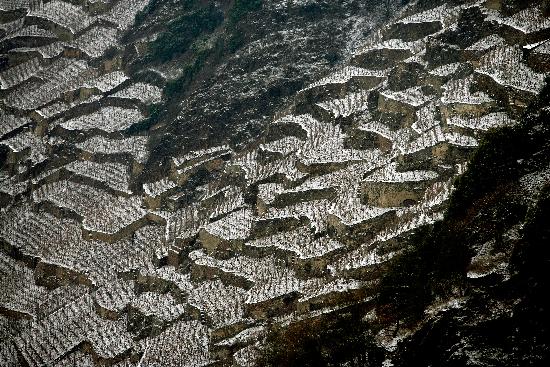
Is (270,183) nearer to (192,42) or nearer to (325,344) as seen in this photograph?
(325,344)

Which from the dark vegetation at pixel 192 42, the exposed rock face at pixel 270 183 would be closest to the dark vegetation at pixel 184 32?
the dark vegetation at pixel 192 42

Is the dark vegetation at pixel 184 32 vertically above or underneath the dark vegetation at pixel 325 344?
above

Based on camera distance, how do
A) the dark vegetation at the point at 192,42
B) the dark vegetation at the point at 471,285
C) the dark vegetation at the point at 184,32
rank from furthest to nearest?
the dark vegetation at the point at 184,32, the dark vegetation at the point at 192,42, the dark vegetation at the point at 471,285

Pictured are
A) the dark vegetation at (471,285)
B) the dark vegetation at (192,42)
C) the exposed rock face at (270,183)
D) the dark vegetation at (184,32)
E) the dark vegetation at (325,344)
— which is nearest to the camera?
the dark vegetation at (471,285)

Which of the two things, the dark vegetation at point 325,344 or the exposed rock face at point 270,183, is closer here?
the dark vegetation at point 325,344

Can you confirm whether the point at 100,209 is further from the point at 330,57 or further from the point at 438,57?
the point at 438,57

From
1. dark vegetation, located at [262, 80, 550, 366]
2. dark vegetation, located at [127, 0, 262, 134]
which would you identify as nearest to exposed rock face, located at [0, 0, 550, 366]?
dark vegetation, located at [262, 80, 550, 366]

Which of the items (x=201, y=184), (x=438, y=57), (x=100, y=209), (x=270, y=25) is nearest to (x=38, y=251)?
(x=100, y=209)

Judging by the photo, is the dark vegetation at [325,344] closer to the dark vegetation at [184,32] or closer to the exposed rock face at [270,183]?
the exposed rock face at [270,183]
